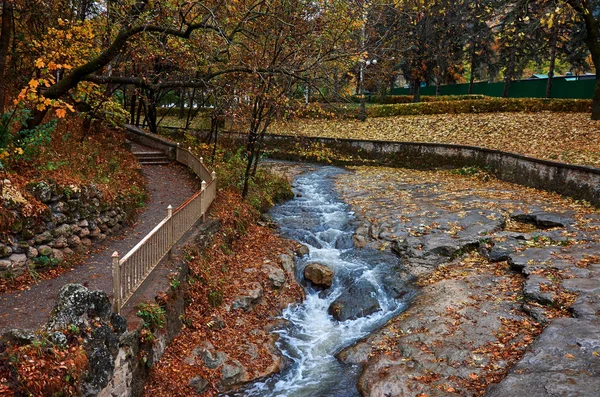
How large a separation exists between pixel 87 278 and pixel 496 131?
22.6 m

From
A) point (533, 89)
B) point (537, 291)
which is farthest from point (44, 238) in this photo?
point (533, 89)

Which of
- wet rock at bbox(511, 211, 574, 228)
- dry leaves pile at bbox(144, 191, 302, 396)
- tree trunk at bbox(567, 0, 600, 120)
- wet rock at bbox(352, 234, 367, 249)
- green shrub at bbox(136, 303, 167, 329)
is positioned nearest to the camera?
green shrub at bbox(136, 303, 167, 329)

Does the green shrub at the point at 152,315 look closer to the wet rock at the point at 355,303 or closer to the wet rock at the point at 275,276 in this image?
the wet rock at the point at 275,276

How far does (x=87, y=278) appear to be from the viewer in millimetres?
8391

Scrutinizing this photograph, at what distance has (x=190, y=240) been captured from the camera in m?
11.0

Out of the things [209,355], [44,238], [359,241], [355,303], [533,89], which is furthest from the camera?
[533,89]

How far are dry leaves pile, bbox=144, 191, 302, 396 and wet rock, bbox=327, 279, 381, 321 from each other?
1.15m

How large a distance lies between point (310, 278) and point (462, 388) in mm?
5729

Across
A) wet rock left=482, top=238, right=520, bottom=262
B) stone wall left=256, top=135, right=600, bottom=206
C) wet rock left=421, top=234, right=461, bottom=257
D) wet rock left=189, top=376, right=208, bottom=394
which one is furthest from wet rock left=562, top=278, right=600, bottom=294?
wet rock left=189, top=376, right=208, bottom=394

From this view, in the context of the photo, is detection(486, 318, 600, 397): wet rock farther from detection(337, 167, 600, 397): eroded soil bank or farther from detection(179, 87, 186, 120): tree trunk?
detection(179, 87, 186, 120): tree trunk

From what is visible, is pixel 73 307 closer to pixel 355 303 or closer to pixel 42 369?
pixel 42 369

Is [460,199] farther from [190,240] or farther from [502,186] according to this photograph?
[190,240]

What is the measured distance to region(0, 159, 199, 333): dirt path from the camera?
6.87 m

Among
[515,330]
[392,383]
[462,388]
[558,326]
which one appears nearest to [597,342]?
[558,326]
